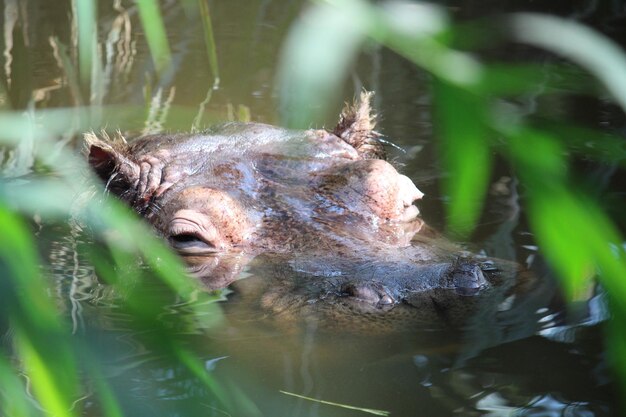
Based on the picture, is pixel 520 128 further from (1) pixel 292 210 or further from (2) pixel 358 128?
(2) pixel 358 128

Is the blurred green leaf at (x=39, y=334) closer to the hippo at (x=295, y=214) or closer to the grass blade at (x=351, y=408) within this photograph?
the grass blade at (x=351, y=408)

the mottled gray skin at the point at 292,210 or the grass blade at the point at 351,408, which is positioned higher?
the mottled gray skin at the point at 292,210

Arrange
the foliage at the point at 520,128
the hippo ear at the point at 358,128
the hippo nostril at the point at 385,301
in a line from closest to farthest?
the foliage at the point at 520,128 → the hippo nostril at the point at 385,301 → the hippo ear at the point at 358,128

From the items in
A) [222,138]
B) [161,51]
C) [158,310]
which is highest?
[161,51]

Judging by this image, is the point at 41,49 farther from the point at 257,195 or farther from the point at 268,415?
the point at 268,415

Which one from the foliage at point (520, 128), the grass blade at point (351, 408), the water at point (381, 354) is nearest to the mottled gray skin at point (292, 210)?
the water at point (381, 354)

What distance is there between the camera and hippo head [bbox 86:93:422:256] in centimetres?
334

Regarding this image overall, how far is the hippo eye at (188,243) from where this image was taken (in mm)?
3361

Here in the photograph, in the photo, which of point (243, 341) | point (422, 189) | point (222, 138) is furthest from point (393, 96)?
point (243, 341)

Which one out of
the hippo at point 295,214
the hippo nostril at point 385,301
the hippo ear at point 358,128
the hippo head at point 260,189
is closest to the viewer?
the hippo nostril at point 385,301

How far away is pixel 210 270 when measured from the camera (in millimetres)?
3209

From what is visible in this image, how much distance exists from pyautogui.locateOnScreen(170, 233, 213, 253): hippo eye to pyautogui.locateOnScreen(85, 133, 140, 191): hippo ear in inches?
18.2

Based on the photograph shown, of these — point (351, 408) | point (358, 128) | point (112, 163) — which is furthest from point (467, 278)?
point (112, 163)

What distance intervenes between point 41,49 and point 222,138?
3212 mm
